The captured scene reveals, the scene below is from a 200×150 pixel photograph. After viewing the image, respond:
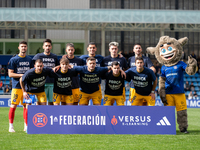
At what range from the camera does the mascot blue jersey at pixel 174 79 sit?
24.4 ft

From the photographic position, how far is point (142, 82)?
7.52m

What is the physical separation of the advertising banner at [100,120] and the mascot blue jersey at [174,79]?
3.09ft

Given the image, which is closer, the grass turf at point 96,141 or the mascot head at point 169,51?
the grass turf at point 96,141

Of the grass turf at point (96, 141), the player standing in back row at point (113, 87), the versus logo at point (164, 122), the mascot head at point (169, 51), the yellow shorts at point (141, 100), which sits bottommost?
the grass turf at point (96, 141)

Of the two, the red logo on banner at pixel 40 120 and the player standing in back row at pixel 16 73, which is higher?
the player standing in back row at pixel 16 73

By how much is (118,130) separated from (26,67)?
2.78 m

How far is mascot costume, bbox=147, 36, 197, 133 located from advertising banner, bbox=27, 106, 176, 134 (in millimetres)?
880

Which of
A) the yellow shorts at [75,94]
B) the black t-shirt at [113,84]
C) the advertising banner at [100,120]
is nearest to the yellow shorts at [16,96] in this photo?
the advertising banner at [100,120]

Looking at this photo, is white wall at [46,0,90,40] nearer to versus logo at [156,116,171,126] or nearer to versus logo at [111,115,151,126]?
versus logo at [111,115,151,126]

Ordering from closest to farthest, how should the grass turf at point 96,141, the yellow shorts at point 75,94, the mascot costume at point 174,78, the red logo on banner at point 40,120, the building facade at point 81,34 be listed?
the grass turf at point 96,141 → the red logo on banner at point 40,120 → the mascot costume at point 174,78 → the yellow shorts at point 75,94 → the building facade at point 81,34

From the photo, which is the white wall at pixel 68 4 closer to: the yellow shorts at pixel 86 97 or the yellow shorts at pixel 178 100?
the yellow shorts at pixel 86 97

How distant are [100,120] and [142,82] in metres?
1.61

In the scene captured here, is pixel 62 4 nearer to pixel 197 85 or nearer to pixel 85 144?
pixel 197 85

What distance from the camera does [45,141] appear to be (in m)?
5.86
